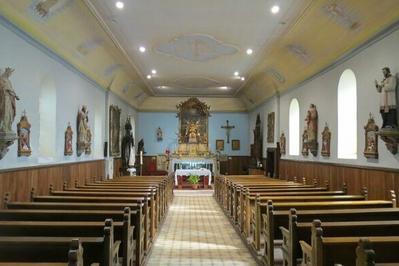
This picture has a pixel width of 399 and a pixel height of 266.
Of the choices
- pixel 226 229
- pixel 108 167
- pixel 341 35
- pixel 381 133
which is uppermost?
pixel 341 35

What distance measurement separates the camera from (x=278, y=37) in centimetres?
1124

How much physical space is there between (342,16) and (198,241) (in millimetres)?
5561

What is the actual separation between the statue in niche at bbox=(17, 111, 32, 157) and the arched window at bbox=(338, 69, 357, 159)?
751 cm

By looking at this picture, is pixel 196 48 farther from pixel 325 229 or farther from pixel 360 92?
pixel 325 229

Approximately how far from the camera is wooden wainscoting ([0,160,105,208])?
7270 mm

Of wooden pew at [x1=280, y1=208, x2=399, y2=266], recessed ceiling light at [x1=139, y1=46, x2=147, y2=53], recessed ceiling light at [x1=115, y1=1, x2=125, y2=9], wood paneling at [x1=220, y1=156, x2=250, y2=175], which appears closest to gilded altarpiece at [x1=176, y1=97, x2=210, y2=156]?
wood paneling at [x1=220, y1=156, x2=250, y2=175]

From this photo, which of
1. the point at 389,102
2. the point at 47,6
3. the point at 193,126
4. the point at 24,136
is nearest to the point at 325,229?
the point at 389,102

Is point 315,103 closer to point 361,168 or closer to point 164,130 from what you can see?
point 361,168

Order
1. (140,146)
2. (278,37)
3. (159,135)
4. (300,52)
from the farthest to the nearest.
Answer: (159,135), (140,146), (300,52), (278,37)

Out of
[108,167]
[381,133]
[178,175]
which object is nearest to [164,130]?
[178,175]

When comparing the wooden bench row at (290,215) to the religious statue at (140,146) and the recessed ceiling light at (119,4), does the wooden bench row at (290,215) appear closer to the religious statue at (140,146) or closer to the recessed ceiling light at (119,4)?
the recessed ceiling light at (119,4)

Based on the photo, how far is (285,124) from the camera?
1574 centimetres

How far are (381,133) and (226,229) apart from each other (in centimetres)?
415

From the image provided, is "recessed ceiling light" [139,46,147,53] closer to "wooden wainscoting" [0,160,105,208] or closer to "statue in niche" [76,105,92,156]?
"statue in niche" [76,105,92,156]
